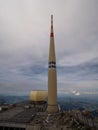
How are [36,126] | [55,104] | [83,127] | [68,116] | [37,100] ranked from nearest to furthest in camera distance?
[83,127], [36,126], [68,116], [55,104], [37,100]

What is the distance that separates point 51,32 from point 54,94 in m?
20.6

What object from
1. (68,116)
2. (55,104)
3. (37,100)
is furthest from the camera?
(37,100)

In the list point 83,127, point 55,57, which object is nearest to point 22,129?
point 83,127

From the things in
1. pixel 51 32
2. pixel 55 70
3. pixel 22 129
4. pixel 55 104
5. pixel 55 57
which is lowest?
pixel 22 129

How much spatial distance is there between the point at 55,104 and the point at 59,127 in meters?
16.5

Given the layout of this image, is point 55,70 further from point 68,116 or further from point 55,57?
point 68,116

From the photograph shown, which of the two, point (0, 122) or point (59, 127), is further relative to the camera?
point (0, 122)

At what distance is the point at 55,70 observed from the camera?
53.4 metres

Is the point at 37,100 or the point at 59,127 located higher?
the point at 37,100

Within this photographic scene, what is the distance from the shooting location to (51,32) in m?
54.6

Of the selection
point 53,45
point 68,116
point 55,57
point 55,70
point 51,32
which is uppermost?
point 51,32

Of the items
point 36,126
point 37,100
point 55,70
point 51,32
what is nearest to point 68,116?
point 36,126

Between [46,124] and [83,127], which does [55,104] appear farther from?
[83,127]

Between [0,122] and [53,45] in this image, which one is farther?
[53,45]
